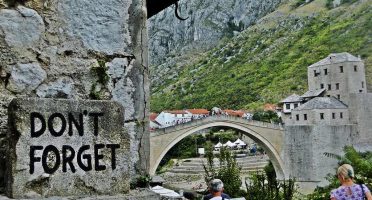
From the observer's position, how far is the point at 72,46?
5.89 ft

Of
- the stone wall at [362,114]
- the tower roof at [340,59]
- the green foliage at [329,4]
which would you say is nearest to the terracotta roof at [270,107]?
A: the tower roof at [340,59]

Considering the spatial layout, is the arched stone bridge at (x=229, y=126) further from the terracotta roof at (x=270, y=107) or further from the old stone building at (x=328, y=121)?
the terracotta roof at (x=270, y=107)

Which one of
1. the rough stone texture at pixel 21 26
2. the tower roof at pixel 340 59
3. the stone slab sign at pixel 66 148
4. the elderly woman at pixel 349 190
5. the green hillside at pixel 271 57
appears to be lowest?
the elderly woman at pixel 349 190

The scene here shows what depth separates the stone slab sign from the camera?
5.01ft

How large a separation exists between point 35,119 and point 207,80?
98243 millimetres

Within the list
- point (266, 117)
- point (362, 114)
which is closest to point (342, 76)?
point (362, 114)

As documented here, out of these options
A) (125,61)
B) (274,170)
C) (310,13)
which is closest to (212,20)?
(310,13)

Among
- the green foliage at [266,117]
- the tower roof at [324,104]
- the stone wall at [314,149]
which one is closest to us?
the stone wall at [314,149]

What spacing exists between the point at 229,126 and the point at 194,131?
3.49m

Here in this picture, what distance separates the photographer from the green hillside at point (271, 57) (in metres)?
81.3

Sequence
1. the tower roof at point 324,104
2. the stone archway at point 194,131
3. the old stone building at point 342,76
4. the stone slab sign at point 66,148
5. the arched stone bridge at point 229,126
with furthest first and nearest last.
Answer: the old stone building at point 342,76 → the tower roof at point 324,104 → the arched stone bridge at point 229,126 → the stone archway at point 194,131 → the stone slab sign at point 66,148

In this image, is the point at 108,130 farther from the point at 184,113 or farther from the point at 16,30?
the point at 184,113

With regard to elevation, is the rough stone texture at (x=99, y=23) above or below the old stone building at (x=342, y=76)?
below

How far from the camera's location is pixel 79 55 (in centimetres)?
181
